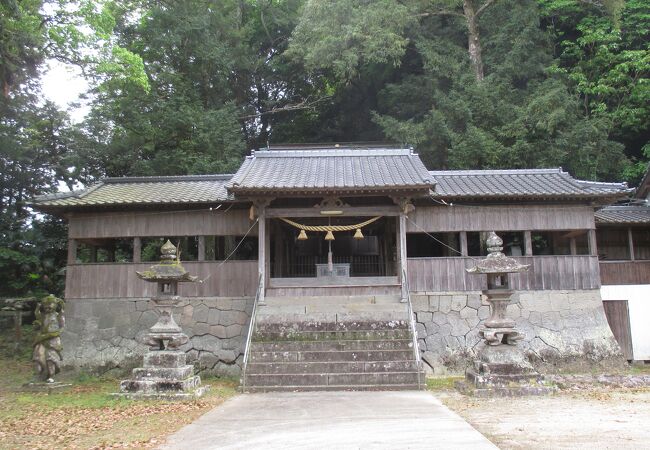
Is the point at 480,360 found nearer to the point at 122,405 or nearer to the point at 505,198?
the point at 505,198

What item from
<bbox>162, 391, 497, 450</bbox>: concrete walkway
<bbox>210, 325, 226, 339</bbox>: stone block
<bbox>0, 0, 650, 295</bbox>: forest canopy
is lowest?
<bbox>162, 391, 497, 450</bbox>: concrete walkway

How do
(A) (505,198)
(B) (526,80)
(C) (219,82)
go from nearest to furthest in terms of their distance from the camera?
(A) (505,198) < (B) (526,80) < (C) (219,82)

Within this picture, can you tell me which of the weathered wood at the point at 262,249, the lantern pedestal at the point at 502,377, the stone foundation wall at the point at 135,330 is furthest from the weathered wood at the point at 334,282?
the lantern pedestal at the point at 502,377

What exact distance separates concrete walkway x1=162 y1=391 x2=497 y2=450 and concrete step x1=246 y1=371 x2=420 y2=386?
84 centimetres

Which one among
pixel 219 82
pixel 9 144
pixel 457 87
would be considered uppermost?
pixel 219 82

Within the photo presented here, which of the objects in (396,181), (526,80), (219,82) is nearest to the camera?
(396,181)

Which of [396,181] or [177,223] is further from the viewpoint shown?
[177,223]

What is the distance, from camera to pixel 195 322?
50.5 feet

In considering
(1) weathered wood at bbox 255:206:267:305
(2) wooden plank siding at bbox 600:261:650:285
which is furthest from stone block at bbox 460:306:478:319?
(1) weathered wood at bbox 255:206:267:305

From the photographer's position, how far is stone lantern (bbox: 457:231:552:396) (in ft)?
34.1

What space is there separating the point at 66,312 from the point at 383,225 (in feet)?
37.7

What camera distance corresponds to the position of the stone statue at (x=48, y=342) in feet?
41.6

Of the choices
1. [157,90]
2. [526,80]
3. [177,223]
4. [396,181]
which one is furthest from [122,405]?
[526,80]

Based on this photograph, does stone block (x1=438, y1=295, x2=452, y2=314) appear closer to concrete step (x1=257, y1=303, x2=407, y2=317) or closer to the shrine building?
the shrine building
